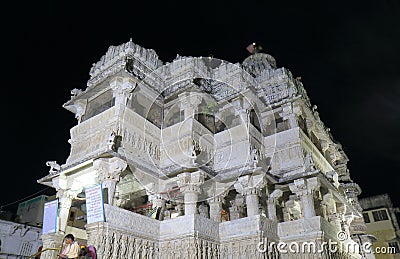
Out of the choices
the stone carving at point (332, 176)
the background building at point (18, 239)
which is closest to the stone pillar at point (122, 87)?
the stone carving at point (332, 176)

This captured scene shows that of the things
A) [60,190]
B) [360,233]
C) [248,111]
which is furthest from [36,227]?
[360,233]

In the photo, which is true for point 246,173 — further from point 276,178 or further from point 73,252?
point 73,252

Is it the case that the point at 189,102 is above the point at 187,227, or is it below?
above

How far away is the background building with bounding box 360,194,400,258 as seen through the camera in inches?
1313

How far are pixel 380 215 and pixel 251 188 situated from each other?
28443mm

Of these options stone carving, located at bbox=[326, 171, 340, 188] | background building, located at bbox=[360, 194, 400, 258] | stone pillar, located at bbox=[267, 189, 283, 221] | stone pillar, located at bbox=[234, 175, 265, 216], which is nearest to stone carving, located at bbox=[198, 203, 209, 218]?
stone pillar, located at bbox=[267, 189, 283, 221]

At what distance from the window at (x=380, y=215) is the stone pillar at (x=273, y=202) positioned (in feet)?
81.8

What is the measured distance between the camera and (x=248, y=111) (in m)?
18.8

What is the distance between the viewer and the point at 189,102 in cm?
1777

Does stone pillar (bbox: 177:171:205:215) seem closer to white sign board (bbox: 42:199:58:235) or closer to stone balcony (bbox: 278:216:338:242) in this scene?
stone balcony (bbox: 278:216:338:242)

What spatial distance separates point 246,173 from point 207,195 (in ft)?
9.55

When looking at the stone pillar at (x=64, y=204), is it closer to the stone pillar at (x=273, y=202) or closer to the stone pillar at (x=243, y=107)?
the stone pillar at (x=243, y=107)

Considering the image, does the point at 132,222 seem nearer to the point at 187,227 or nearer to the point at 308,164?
the point at 187,227
